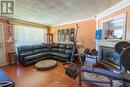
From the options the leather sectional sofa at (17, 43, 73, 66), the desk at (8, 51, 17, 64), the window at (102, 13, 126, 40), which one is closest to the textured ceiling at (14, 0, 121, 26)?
the window at (102, 13, 126, 40)

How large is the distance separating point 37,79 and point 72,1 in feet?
8.65

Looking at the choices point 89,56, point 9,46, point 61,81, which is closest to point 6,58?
point 9,46

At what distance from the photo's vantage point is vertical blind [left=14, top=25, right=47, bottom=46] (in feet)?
15.8

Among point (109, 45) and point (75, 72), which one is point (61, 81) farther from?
point (109, 45)

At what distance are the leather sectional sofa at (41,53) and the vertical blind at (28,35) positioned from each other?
2.00 feet

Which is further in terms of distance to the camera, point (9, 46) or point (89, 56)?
point (9, 46)

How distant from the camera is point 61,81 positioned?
2686 millimetres

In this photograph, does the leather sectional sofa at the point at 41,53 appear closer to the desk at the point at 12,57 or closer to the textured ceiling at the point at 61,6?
the desk at the point at 12,57

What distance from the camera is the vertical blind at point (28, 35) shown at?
15.8 ft

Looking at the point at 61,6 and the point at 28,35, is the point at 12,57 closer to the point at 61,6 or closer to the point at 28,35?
the point at 28,35

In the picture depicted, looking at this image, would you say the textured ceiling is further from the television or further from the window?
the television

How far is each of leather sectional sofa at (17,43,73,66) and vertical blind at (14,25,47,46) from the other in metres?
0.61

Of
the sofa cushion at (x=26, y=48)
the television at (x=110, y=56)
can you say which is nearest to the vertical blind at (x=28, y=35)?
the sofa cushion at (x=26, y=48)

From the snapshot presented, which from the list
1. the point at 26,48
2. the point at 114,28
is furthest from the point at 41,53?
the point at 114,28
